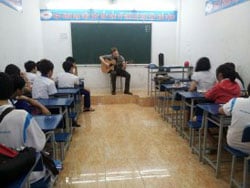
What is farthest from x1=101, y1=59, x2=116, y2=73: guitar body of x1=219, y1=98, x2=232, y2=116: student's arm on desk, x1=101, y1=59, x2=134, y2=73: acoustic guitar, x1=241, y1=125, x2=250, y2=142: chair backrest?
x1=241, y1=125, x2=250, y2=142: chair backrest

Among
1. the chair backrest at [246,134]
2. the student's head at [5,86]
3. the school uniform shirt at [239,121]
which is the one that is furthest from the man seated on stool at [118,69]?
the student's head at [5,86]

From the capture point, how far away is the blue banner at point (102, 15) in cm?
682

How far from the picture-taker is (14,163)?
131 centimetres

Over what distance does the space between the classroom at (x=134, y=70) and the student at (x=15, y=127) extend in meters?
1.05

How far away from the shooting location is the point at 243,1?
158 inches

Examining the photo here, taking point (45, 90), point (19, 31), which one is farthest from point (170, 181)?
point (19, 31)

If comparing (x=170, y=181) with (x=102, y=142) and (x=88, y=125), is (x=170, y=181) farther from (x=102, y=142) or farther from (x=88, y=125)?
(x=88, y=125)

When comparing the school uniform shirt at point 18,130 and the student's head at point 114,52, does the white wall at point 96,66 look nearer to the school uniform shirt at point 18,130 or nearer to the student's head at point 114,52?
the student's head at point 114,52

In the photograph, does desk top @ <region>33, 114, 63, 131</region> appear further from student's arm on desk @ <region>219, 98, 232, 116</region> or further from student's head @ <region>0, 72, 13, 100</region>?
student's arm on desk @ <region>219, 98, 232, 116</region>

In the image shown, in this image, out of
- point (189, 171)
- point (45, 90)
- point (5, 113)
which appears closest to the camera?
point (5, 113)

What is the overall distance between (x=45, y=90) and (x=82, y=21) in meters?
3.94

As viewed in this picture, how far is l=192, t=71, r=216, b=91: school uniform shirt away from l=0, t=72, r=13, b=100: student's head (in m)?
3.04

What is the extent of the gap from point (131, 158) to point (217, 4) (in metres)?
3.55

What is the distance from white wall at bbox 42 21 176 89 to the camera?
6.91 m
